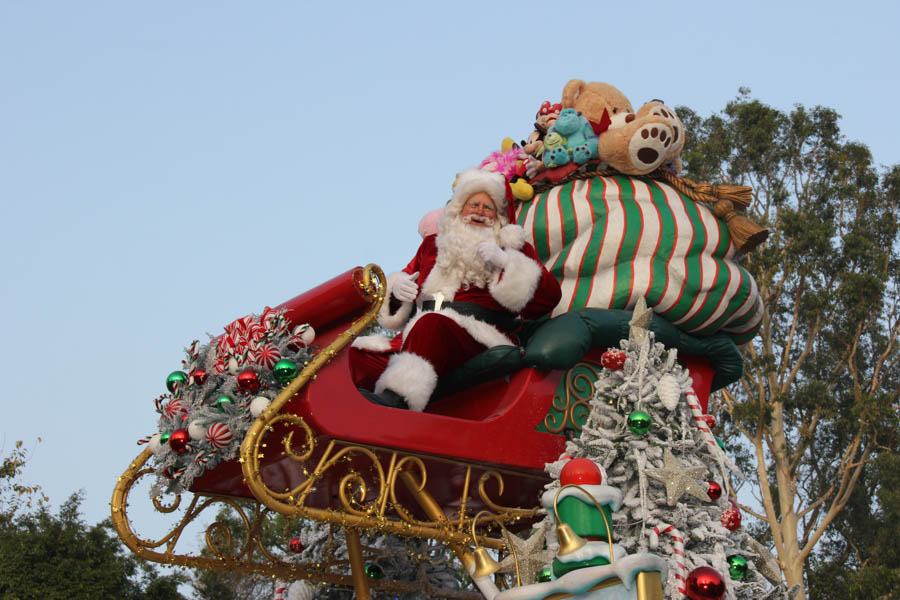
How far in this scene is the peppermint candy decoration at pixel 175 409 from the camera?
16.7 feet

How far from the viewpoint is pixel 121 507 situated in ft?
17.3

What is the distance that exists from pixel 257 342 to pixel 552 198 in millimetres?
2277

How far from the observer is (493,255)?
229 inches

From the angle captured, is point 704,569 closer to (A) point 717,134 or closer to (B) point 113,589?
(B) point 113,589

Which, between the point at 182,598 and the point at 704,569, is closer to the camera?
the point at 704,569

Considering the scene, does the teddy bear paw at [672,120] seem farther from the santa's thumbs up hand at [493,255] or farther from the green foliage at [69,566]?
the green foliage at [69,566]

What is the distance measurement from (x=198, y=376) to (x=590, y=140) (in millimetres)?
2861

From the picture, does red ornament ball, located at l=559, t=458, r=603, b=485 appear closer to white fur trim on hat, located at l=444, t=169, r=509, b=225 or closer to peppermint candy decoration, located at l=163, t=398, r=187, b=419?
peppermint candy decoration, located at l=163, t=398, r=187, b=419

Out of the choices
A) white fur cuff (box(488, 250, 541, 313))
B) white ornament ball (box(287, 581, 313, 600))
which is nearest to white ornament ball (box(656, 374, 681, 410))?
white fur cuff (box(488, 250, 541, 313))

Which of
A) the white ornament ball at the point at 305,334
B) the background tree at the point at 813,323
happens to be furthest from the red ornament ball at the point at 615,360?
the background tree at the point at 813,323

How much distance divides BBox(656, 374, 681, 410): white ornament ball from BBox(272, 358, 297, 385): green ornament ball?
1.73m

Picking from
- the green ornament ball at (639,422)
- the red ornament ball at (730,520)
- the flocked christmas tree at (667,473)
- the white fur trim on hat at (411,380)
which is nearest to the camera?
the flocked christmas tree at (667,473)

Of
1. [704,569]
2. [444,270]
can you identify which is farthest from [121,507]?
[704,569]

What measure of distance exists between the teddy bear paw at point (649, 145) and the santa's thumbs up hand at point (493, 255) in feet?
3.66
